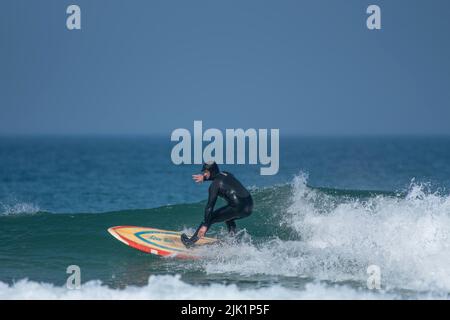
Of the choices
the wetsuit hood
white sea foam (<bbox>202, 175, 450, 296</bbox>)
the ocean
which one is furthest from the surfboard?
the wetsuit hood

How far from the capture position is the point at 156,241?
1340cm

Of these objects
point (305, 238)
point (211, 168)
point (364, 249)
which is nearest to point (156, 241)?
point (211, 168)

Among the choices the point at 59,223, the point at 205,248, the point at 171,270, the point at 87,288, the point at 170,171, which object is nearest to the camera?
the point at 87,288

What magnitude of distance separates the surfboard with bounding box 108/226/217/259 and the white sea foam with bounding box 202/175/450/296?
45cm

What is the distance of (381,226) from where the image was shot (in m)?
13.5

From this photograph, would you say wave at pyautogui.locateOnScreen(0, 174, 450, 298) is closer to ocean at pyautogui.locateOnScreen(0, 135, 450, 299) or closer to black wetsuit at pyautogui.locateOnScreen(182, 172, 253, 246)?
ocean at pyautogui.locateOnScreen(0, 135, 450, 299)

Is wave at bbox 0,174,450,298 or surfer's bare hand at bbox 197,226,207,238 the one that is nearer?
wave at bbox 0,174,450,298

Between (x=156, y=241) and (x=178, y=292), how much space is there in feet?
10.9

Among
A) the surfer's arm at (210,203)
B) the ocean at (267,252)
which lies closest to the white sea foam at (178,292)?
the ocean at (267,252)

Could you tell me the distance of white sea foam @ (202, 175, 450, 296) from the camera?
11.2 meters

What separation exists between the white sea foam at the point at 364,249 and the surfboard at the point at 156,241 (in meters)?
0.45

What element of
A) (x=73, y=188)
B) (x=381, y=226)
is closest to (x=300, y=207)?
(x=381, y=226)
